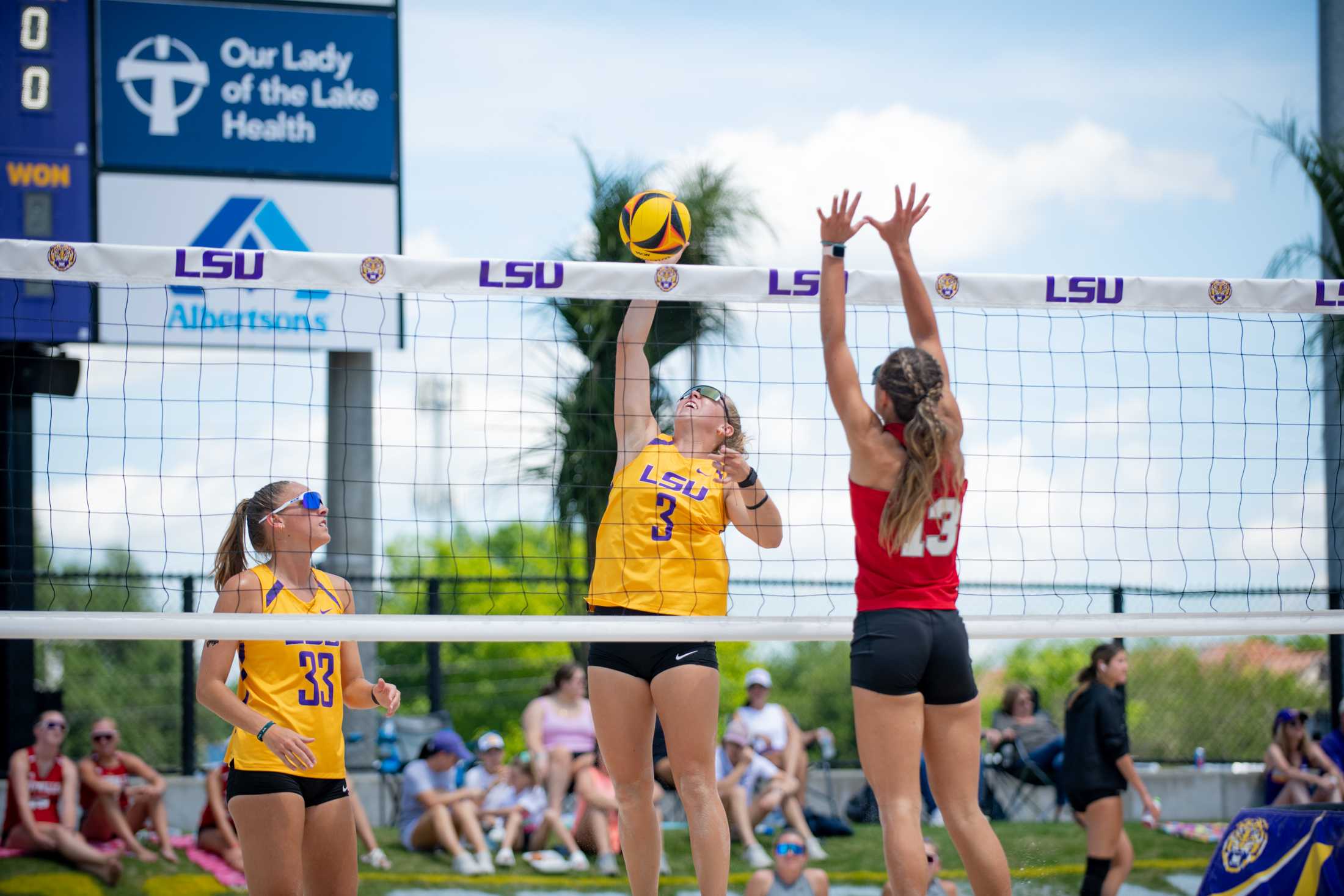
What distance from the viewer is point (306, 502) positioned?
15.6 ft

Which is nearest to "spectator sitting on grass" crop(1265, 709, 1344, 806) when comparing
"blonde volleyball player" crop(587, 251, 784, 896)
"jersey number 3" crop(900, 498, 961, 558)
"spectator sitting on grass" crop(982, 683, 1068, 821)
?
"spectator sitting on grass" crop(982, 683, 1068, 821)

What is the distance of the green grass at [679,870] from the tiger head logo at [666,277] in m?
5.79

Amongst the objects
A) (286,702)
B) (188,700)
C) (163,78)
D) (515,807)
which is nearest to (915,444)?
(286,702)

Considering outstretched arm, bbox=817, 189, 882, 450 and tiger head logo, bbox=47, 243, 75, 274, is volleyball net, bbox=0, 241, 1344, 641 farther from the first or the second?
outstretched arm, bbox=817, 189, 882, 450

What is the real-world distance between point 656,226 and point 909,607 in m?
2.04

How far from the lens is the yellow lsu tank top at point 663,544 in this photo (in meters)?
5.04

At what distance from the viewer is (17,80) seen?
1100 centimetres

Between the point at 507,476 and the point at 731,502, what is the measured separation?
31.8ft

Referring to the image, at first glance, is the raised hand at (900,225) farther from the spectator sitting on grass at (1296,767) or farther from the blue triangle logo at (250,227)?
the spectator sitting on grass at (1296,767)

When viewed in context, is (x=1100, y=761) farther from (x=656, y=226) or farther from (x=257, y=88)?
(x=257, y=88)

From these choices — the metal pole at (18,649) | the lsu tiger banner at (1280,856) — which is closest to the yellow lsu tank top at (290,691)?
the lsu tiger banner at (1280,856)

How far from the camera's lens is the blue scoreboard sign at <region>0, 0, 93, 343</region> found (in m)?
10.8

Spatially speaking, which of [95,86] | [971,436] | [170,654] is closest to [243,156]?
[95,86]

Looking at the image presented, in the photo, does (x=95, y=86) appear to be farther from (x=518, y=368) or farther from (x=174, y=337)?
(x=518, y=368)
